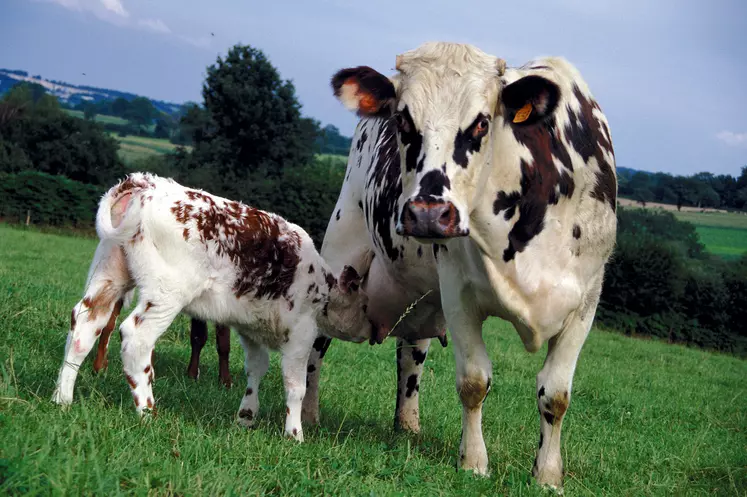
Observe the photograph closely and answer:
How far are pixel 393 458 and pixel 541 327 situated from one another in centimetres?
120

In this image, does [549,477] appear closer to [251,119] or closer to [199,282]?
[199,282]

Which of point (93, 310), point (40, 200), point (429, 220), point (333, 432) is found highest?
point (429, 220)

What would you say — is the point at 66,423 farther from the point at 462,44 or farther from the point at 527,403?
the point at 527,403

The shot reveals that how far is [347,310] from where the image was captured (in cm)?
599

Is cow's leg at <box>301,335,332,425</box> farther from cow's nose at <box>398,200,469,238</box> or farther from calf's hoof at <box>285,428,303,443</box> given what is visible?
cow's nose at <box>398,200,469,238</box>

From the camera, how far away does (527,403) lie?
7984mm

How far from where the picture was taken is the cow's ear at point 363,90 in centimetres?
434

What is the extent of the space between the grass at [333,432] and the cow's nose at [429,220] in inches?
49.6

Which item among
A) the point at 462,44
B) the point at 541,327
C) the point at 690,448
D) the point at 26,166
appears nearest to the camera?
the point at 462,44

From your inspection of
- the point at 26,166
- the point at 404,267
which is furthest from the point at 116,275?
the point at 26,166

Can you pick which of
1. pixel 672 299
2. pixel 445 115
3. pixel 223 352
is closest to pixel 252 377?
pixel 223 352

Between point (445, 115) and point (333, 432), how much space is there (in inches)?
108

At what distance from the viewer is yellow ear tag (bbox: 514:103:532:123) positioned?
13.8 ft

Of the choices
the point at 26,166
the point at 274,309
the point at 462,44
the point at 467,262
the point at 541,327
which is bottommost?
the point at 26,166
